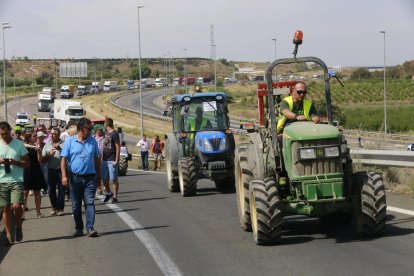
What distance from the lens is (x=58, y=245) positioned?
11695mm

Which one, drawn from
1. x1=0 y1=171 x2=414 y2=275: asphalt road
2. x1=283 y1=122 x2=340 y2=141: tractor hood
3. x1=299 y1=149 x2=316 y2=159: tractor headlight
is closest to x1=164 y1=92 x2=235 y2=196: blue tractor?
x1=0 y1=171 x2=414 y2=275: asphalt road

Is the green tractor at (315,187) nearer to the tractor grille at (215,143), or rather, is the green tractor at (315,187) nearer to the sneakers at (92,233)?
the sneakers at (92,233)

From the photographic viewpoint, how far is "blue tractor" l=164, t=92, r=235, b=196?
1898 cm

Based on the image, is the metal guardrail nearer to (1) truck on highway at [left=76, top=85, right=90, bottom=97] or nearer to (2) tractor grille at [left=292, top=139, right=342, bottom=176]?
(2) tractor grille at [left=292, top=139, right=342, bottom=176]

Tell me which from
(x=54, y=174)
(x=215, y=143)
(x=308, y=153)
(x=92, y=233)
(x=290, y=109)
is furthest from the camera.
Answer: (x=215, y=143)

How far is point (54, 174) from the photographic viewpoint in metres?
16.6

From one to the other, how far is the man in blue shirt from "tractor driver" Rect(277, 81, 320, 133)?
3231mm

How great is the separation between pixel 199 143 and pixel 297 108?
848cm

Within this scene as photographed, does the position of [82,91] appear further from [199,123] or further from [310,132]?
[310,132]

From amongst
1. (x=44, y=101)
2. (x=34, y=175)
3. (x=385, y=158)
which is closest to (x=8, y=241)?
(x=34, y=175)

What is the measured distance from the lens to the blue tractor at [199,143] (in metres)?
19.0

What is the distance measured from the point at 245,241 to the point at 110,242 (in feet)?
7.03

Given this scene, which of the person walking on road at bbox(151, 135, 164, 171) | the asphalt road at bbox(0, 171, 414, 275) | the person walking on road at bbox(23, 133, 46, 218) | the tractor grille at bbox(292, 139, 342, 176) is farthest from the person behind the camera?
the person walking on road at bbox(151, 135, 164, 171)

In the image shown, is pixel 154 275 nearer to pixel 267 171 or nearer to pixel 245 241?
pixel 245 241
